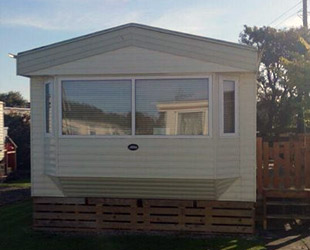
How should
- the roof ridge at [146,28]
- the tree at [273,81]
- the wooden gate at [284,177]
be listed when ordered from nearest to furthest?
the roof ridge at [146,28] < the wooden gate at [284,177] < the tree at [273,81]

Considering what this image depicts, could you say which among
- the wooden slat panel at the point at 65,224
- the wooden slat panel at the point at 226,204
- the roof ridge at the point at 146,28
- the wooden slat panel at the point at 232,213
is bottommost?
the wooden slat panel at the point at 65,224

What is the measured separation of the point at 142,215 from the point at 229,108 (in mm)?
2561

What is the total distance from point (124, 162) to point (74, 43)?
2.29 m

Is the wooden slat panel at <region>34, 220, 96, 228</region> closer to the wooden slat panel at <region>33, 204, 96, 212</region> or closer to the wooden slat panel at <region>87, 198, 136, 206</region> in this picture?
the wooden slat panel at <region>33, 204, 96, 212</region>

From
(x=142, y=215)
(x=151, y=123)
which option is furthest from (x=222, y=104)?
(x=142, y=215)

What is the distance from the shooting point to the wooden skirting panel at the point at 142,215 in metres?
7.93

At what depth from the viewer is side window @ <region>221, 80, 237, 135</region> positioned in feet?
24.8

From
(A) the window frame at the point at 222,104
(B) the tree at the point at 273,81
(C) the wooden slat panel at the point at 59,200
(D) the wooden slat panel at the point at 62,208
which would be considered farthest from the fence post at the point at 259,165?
(B) the tree at the point at 273,81

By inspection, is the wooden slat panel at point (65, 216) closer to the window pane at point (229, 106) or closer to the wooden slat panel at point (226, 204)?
the wooden slat panel at point (226, 204)

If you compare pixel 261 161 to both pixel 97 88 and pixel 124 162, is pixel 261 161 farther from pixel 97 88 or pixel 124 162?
pixel 97 88

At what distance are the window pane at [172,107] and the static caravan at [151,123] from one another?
17 mm

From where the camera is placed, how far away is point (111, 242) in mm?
7434

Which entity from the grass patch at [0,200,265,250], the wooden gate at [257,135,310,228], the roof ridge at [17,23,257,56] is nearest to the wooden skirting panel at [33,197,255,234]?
the grass patch at [0,200,265,250]

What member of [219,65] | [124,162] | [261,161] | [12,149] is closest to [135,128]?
[124,162]
